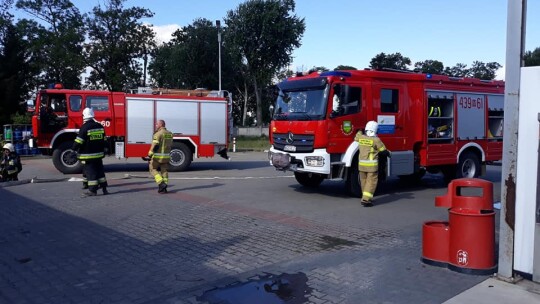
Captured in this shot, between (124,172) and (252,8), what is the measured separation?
106 feet

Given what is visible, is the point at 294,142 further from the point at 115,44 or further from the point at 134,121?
the point at 115,44

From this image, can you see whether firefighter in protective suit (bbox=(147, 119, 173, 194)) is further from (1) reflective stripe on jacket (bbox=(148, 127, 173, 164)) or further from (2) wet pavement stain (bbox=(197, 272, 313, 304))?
(2) wet pavement stain (bbox=(197, 272, 313, 304))

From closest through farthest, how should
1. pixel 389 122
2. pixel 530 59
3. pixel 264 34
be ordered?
pixel 530 59, pixel 389 122, pixel 264 34

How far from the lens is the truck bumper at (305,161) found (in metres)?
10.3

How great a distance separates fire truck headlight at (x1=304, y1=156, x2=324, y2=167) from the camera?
10.3 metres

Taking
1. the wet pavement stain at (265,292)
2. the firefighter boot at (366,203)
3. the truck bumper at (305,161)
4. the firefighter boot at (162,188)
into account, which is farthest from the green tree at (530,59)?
the firefighter boot at (162,188)

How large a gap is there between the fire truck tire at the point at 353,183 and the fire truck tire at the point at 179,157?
24.1 ft

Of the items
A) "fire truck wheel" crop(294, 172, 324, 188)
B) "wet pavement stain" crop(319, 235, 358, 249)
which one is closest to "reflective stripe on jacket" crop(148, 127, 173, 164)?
"fire truck wheel" crop(294, 172, 324, 188)

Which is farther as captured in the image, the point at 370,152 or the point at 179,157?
the point at 179,157

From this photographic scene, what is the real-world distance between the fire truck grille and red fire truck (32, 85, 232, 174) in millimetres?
5880

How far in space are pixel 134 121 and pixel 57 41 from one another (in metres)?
31.7

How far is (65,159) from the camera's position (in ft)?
50.0

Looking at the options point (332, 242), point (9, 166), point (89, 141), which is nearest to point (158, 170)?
point (89, 141)

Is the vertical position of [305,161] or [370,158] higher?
[370,158]
